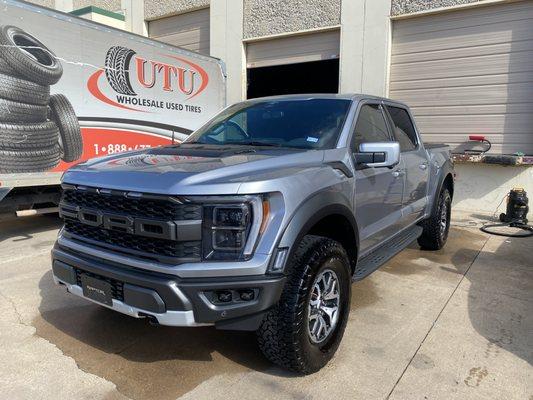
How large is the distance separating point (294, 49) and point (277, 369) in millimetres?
9429

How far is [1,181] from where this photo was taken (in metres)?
5.55

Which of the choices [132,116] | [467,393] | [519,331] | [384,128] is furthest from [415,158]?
[132,116]

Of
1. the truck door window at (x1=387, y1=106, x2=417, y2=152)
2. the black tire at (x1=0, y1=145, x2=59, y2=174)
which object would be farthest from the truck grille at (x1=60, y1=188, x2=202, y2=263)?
the black tire at (x1=0, y1=145, x2=59, y2=174)

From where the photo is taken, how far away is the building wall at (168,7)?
484 inches

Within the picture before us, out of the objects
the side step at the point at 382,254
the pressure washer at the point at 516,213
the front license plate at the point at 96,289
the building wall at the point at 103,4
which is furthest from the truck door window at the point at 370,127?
the building wall at the point at 103,4

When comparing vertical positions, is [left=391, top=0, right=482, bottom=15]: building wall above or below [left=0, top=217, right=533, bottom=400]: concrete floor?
above

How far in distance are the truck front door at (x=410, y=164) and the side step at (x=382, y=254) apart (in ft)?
0.50

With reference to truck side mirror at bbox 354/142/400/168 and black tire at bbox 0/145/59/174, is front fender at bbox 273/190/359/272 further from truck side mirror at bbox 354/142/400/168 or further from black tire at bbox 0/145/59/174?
black tire at bbox 0/145/59/174

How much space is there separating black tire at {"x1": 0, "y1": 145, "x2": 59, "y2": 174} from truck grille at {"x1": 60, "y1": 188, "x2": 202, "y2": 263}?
10.4 feet

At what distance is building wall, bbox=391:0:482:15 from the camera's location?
28.9 feet

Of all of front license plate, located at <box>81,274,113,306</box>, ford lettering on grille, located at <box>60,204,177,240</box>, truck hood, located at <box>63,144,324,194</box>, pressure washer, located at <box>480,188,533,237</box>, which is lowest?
pressure washer, located at <box>480,188,533,237</box>

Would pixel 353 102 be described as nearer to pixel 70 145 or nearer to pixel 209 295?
pixel 209 295

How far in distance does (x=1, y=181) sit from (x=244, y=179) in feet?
14.4

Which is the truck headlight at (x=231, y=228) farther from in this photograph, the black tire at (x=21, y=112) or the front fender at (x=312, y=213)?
the black tire at (x=21, y=112)
